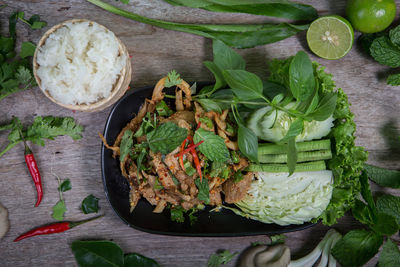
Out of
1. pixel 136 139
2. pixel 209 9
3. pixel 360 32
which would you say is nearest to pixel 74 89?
pixel 136 139

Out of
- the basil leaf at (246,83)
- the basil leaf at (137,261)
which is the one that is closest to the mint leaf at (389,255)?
the basil leaf at (246,83)

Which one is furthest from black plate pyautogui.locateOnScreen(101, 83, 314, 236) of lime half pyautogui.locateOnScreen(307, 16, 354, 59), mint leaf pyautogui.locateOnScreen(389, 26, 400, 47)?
mint leaf pyautogui.locateOnScreen(389, 26, 400, 47)

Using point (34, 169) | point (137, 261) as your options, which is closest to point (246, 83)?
point (137, 261)

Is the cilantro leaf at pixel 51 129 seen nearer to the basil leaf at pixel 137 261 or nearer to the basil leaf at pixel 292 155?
the basil leaf at pixel 137 261

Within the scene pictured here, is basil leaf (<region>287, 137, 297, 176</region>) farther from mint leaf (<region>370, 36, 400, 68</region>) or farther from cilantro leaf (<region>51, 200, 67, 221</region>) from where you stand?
cilantro leaf (<region>51, 200, 67, 221</region>)

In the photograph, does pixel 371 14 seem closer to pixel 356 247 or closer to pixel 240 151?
pixel 240 151

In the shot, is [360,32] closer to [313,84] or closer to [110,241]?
[313,84]
